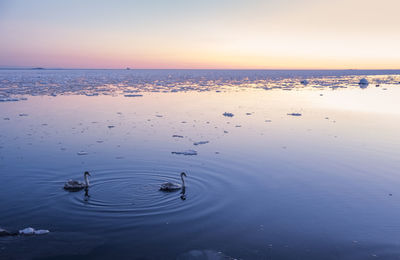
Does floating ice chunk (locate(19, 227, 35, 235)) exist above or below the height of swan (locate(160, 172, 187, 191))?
below

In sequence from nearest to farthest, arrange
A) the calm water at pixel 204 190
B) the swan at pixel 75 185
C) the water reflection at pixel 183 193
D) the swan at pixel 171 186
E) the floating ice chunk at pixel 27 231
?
the calm water at pixel 204 190, the floating ice chunk at pixel 27 231, the water reflection at pixel 183 193, the swan at pixel 75 185, the swan at pixel 171 186

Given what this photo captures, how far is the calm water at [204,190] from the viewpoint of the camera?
24.5ft

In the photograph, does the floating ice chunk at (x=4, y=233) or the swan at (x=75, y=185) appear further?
the swan at (x=75, y=185)

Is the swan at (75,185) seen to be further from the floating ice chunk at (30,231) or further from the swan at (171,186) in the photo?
the floating ice chunk at (30,231)

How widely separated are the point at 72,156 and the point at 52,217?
532 cm

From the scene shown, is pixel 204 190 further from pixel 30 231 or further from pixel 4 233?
pixel 4 233

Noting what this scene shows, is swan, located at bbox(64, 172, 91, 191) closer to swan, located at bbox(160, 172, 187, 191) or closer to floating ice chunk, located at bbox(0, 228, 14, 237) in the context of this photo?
swan, located at bbox(160, 172, 187, 191)

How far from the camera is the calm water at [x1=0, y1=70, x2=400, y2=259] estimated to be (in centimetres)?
745

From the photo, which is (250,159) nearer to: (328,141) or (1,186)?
(328,141)

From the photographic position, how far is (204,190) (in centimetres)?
1066

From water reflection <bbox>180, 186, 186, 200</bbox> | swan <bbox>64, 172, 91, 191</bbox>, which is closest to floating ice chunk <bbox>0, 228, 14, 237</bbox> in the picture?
swan <bbox>64, 172, 91, 191</bbox>

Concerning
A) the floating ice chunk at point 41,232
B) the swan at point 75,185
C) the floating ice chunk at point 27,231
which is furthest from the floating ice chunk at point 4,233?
the swan at point 75,185

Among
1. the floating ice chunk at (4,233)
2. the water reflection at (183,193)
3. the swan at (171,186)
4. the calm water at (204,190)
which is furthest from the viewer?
the swan at (171,186)

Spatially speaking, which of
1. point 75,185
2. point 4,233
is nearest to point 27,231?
point 4,233
